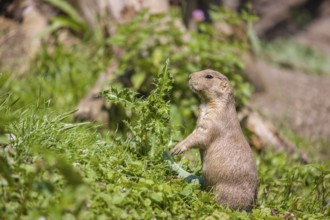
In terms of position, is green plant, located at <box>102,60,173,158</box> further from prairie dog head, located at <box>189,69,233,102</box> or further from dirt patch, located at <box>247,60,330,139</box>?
dirt patch, located at <box>247,60,330,139</box>

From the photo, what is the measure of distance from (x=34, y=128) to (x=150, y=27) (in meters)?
3.03

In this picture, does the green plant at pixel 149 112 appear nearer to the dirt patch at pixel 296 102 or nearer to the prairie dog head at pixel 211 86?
the prairie dog head at pixel 211 86

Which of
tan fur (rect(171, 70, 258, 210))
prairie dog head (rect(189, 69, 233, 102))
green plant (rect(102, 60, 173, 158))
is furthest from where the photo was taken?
prairie dog head (rect(189, 69, 233, 102))

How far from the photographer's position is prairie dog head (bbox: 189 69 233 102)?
4035mm

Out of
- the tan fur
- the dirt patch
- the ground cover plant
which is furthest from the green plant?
the dirt patch

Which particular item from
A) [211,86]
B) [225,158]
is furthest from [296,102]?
[225,158]

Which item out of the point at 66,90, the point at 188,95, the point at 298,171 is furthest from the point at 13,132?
the point at 66,90

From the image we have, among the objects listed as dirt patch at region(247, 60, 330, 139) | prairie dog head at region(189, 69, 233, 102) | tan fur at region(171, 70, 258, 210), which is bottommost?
dirt patch at region(247, 60, 330, 139)

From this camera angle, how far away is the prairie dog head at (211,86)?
404 cm

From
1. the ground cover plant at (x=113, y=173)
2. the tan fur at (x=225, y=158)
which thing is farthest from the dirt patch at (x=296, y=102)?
the tan fur at (x=225, y=158)

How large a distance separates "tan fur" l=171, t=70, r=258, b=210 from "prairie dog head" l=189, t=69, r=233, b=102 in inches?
5.3

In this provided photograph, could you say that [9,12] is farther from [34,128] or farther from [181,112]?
[34,128]

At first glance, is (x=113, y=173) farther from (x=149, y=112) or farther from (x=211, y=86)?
(x=211, y=86)

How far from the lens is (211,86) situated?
4078 mm
